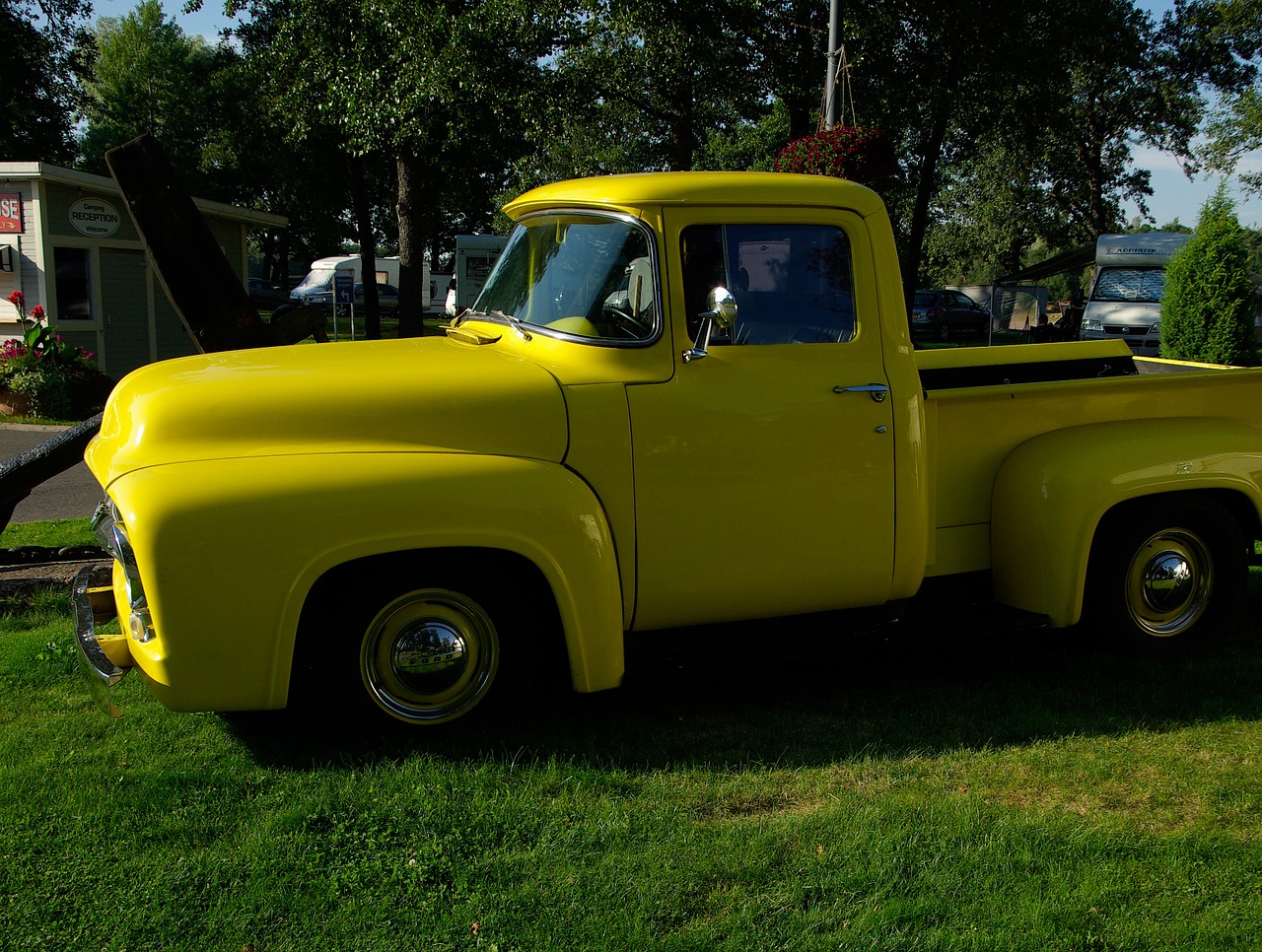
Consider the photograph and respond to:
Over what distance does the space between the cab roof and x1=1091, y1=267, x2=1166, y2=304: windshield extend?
20703 millimetres

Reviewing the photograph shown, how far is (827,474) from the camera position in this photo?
14.6 feet

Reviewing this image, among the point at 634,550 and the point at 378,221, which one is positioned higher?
the point at 378,221

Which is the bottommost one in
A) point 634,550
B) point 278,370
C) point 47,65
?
point 634,550

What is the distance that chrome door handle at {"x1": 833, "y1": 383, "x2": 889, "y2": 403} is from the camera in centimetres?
445

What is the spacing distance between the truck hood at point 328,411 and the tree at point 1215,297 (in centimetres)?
1067

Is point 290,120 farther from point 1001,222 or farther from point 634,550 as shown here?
point 1001,222

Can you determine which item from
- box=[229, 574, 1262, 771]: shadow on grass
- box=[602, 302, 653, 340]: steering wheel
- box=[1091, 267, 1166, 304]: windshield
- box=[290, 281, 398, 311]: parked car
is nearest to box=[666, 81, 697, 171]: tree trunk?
box=[1091, 267, 1166, 304]: windshield

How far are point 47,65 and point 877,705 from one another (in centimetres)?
3264

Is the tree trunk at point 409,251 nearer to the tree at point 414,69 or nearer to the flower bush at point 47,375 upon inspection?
the tree at point 414,69

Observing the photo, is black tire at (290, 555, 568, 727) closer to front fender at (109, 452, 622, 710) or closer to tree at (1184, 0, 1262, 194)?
front fender at (109, 452, 622, 710)

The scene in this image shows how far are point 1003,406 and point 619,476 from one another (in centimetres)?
197

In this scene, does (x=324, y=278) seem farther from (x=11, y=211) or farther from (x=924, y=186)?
(x=11, y=211)

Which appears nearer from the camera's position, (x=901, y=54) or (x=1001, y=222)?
(x=901, y=54)

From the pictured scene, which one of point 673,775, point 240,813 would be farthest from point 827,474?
point 240,813
